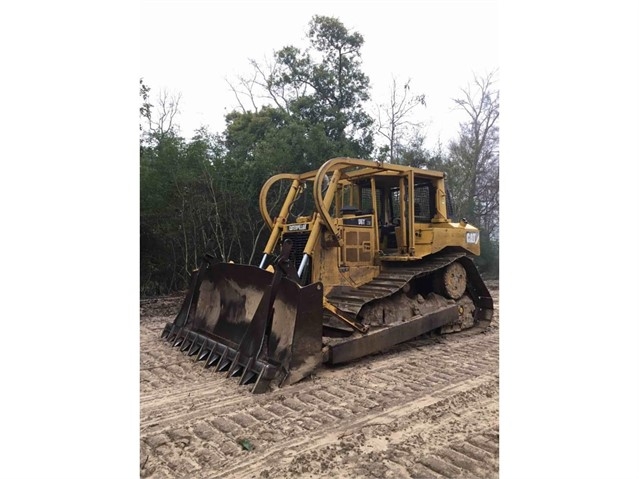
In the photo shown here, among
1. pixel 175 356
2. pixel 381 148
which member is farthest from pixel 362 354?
pixel 381 148

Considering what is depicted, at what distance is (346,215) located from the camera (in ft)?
19.1

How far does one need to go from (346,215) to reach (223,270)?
1.87 m

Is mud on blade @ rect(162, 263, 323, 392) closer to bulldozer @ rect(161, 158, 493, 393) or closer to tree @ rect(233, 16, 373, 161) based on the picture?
bulldozer @ rect(161, 158, 493, 393)

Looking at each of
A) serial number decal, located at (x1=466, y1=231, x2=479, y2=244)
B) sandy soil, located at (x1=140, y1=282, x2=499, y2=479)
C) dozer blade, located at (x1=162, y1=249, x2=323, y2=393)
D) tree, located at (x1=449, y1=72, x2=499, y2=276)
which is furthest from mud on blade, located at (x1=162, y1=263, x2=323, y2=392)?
serial number decal, located at (x1=466, y1=231, x2=479, y2=244)

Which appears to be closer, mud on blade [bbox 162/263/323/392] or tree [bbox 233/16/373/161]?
mud on blade [bbox 162/263/323/392]

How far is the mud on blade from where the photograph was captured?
12.1 feet

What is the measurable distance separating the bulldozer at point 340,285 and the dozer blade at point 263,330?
1cm

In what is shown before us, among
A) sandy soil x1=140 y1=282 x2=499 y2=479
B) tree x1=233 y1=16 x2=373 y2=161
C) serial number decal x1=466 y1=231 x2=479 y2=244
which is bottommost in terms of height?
sandy soil x1=140 y1=282 x2=499 y2=479

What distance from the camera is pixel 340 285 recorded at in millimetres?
5332

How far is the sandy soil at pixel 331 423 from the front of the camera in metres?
2.37

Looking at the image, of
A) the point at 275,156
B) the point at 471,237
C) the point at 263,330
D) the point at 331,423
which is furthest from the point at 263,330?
the point at 275,156

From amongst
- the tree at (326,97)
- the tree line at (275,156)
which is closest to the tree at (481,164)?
the tree line at (275,156)
